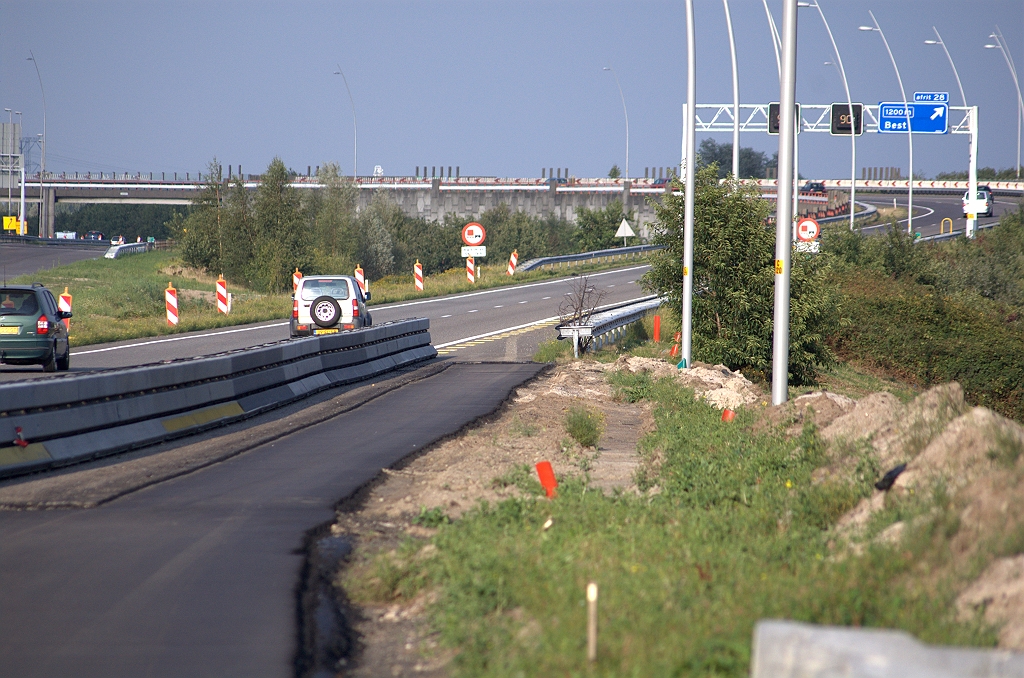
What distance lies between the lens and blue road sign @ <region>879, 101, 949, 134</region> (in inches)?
2074

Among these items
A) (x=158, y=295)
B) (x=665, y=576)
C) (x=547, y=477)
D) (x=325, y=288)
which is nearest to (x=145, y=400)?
(x=547, y=477)

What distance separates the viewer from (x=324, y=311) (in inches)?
1013

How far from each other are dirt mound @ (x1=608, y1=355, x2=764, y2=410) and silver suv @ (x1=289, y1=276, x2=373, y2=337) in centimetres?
823

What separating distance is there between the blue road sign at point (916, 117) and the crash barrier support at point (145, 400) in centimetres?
4313

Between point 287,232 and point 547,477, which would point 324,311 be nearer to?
point 547,477

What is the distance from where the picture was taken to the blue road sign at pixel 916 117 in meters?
52.7

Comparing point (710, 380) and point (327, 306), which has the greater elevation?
point (327, 306)

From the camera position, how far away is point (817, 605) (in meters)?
5.21

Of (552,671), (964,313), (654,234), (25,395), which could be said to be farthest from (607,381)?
(964,313)

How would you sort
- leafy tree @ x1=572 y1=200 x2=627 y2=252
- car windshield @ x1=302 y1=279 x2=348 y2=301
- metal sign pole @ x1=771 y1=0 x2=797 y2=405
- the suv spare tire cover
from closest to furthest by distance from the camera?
metal sign pole @ x1=771 y1=0 x2=797 y2=405 → the suv spare tire cover → car windshield @ x1=302 y1=279 x2=348 y2=301 → leafy tree @ x1=572 y1=200 x2=627 y2=252

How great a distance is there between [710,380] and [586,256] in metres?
45.5

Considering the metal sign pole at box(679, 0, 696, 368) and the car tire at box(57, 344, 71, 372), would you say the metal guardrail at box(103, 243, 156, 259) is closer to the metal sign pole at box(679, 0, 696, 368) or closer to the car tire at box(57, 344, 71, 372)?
the car tire at box(57, 344, 71, 372)

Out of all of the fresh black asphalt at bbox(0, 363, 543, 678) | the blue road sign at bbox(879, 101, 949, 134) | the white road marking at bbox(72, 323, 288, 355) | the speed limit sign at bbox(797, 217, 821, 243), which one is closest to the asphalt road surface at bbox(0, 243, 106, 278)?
the white road marking at bbox(72, 323, 288, 355)

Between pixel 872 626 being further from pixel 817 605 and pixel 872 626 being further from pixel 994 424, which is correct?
pixel 994 424
